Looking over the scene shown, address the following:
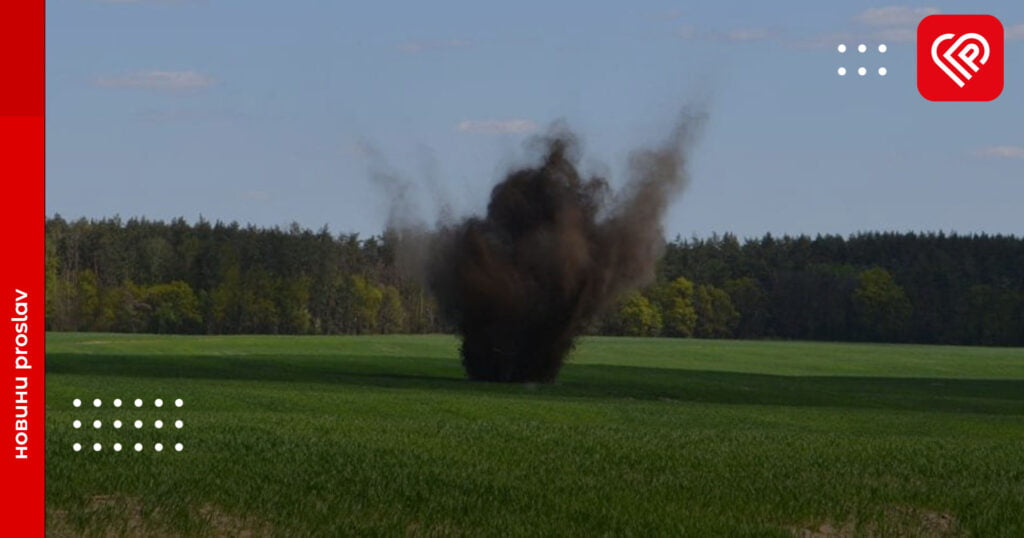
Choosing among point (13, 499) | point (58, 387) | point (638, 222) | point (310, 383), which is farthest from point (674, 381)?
point (13, 499)

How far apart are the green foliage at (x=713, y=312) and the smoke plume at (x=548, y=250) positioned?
107 meters

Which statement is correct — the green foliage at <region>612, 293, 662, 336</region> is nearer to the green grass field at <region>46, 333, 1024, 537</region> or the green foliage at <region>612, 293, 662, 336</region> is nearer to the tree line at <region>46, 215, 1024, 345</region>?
the tree line at <region>46, 215, 1024, 345</region>

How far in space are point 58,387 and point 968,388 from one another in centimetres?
5394

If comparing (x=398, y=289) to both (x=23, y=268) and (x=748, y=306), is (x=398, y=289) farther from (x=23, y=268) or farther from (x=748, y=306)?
(x=23, y=268)

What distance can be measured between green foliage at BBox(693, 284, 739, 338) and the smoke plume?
107m

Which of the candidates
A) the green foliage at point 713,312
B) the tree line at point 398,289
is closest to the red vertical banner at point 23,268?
the tree line at point 398,289

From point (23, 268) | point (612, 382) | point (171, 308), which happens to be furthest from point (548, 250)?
point (171, 308)

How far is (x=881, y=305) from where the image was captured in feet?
578

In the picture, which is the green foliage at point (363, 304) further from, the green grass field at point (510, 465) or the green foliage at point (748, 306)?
the green grass field at point (510, 465)

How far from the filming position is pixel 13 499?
1360 centimetres

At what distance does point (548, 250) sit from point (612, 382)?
1215 centimetres

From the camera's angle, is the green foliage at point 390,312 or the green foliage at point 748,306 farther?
the green foliage at point 748,306

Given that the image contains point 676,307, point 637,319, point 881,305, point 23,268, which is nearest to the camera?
point 23,268

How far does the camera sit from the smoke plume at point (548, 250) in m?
66.8
